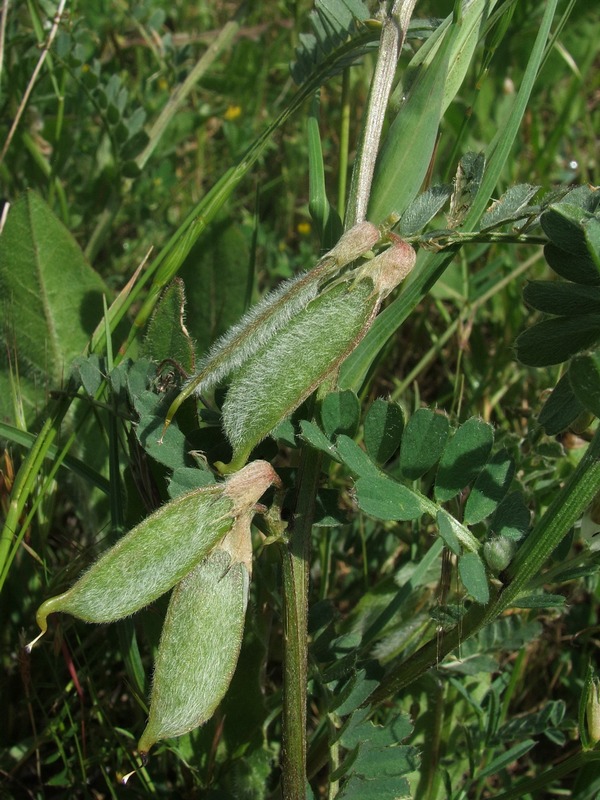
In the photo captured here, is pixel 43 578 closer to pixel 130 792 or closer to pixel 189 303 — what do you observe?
pixel 130 792

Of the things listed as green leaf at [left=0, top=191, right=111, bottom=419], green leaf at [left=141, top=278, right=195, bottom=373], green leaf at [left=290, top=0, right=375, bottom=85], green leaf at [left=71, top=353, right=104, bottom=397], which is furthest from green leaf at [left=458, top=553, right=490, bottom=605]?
green leaf at [left=0, top=191, right=111, bottom=419]

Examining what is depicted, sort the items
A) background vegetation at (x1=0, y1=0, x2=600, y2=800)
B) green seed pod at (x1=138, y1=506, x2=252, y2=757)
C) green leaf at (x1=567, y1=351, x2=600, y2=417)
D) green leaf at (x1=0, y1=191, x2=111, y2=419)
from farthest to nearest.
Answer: green leaf at (x1=0, y1=191, x2=111, y2=419), background vegetation at (x1=0, y1=0, x2=600, y2=800), green seed pod at (x1=138, y1=506, x2=252, y2=757), green leaf at (x1=567, y1=351, x2=600, y2=417)

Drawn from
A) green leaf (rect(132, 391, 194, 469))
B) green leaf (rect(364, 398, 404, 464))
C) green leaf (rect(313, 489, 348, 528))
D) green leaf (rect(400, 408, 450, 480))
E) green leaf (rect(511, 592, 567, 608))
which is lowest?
green leaf (rect(511, 592, 567, 608))

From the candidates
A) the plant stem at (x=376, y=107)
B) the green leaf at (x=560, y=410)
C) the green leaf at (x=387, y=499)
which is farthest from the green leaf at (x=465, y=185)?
the green leaf at (x=387, y=499)

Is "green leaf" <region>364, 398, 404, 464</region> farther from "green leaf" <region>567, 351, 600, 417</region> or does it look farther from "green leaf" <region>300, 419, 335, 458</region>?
"green leaf" <region>567, 351, 600, 417</region>

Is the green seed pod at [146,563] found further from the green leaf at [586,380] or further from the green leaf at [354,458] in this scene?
the green leaf at [586,380]

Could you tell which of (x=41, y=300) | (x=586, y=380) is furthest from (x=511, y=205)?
(x=41, y=300)
